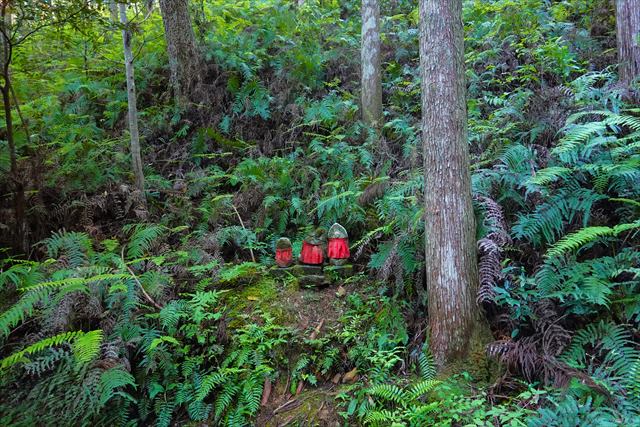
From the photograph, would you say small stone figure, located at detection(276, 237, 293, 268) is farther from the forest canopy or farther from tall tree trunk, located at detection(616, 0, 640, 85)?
tall tree trunk, located at detection(616, 0, 640, 85)

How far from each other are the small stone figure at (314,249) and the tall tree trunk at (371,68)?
2769 millimetres

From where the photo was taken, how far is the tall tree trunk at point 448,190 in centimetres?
316

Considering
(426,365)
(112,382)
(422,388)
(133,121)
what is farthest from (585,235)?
(133,121)

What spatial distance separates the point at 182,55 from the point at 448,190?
625cm

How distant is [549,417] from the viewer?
7.94 ft

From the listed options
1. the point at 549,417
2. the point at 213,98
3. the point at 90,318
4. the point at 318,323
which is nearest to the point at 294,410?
the point at 318,323

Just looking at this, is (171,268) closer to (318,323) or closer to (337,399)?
(318,323)

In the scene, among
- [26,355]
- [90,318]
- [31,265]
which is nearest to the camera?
[26,355]

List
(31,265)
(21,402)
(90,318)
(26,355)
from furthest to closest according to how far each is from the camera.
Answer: (31,265), (90,318), (26,355), (21,402)

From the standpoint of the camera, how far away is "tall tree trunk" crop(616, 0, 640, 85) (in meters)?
4.82

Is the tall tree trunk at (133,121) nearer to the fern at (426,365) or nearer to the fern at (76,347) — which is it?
the fern at (76,347)

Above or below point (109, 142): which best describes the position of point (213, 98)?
above

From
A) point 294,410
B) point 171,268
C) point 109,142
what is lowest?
point 294,410

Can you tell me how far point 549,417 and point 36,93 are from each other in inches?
363
